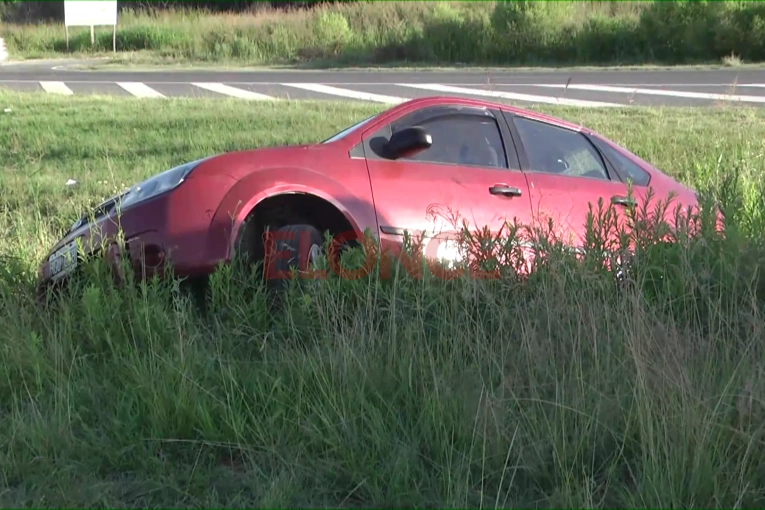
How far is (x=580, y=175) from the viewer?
611cm

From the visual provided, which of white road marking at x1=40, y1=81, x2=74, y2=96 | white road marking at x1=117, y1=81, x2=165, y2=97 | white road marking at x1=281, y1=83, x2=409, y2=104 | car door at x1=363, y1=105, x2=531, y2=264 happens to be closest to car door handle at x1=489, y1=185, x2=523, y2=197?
car door at x1=363, y1=105, x2=531, y2=264

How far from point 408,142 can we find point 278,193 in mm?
886

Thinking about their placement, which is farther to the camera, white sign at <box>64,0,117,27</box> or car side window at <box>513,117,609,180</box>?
white sign at <box>64,0,117,27</box>

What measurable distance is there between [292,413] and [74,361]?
120cm

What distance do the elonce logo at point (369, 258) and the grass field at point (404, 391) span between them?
0.09 metres

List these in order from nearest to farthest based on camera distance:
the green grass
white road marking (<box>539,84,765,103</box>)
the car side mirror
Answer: the car side mirror < white road marking (<box>539,84,765,103</box>) < the green grass

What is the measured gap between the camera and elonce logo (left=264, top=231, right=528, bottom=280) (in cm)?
464

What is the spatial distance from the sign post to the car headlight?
29980 millimetres

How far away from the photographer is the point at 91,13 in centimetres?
3328

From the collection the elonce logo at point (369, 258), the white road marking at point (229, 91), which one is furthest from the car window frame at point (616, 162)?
the white road marking at point (229, 91)

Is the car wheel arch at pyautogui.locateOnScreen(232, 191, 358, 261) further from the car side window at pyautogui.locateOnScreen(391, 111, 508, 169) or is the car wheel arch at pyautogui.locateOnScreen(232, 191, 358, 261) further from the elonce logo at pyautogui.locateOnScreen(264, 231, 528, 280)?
the car side window at pyautogui.locateOnScreen(391, 111, 508, 169)

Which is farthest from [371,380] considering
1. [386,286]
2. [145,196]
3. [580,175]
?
[580,175]

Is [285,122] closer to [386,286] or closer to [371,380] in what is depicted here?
[386,286]

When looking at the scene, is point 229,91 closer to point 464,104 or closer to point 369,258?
point 464,104
